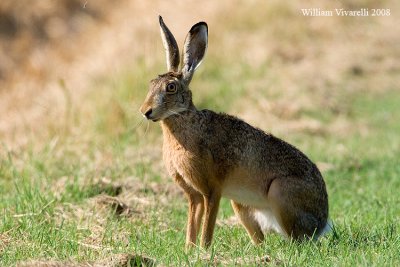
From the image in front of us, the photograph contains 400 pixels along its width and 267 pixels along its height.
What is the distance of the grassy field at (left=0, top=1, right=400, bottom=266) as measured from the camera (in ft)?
19.4

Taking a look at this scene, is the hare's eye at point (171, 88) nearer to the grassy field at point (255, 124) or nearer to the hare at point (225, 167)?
the hare at point (225, 167)

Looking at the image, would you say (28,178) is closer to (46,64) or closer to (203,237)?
(203,237)

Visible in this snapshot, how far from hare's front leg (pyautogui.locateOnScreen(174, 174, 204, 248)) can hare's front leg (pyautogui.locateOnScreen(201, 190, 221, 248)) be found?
4.6 inches

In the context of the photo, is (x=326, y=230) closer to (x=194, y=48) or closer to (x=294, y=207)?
(x=294, y=207)

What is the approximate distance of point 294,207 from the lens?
20.9 ft

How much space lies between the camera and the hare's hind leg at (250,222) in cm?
660

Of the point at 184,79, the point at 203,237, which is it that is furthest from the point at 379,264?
the point at 184,79

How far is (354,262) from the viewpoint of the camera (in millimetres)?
5328

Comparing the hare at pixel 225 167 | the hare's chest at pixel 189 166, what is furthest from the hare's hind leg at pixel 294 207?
the hare's chest at pixel 189 166

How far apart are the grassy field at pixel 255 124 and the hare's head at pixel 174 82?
3.08 ft

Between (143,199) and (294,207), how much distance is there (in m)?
2.13

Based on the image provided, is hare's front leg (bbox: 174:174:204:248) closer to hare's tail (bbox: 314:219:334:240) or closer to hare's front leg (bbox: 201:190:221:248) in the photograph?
hare's front leg (bbox: 201:190:221:248)

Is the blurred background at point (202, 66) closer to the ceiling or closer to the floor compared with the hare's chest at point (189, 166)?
closer to the ceiling

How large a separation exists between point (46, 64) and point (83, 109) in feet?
30.7
